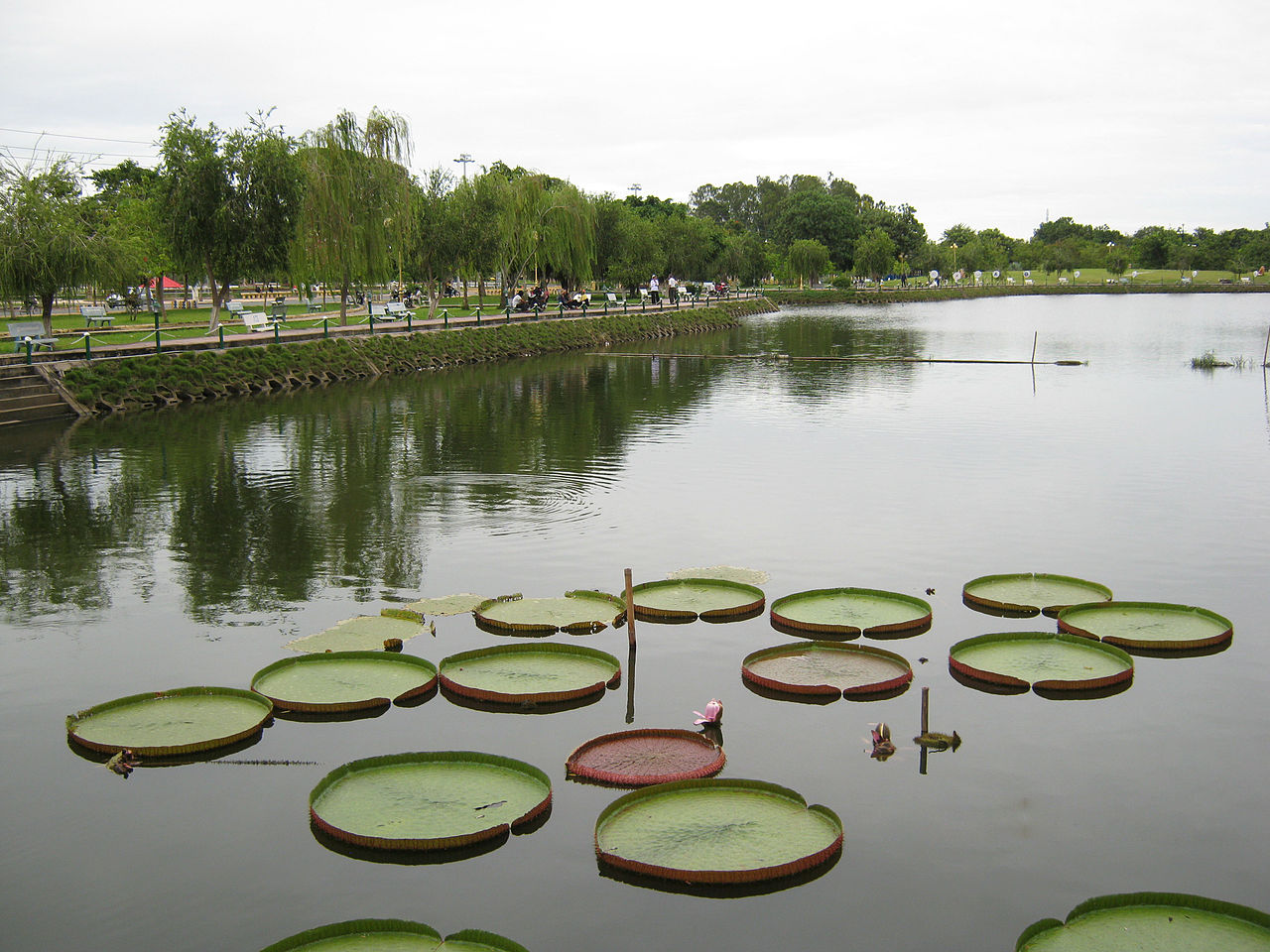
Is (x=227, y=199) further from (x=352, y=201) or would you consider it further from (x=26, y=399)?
(x=26, y=399)

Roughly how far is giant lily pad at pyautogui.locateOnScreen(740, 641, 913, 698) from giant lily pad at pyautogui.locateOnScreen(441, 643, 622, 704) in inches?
52.8

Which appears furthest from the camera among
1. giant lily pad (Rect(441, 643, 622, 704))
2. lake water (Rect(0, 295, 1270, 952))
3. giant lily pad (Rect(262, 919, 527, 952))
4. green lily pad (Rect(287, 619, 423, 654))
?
green lily pad (Rect(287, 619, 423, 654))

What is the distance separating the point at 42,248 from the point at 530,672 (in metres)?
28.1

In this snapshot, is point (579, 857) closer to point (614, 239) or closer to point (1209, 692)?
point (1209, 692)

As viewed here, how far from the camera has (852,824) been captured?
730 centimetres

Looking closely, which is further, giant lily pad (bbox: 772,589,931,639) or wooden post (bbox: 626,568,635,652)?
giant lily pad (bbox: 772,589,931,639)

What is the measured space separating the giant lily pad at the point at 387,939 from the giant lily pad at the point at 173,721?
2.86m

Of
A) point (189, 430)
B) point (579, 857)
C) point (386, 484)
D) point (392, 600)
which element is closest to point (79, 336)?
point (189, 430)

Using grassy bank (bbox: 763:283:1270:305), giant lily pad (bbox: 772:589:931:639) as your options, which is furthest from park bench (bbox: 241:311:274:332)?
grassy bank (bbox: 763:283:1270:305)

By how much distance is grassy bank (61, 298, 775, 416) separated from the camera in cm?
2789

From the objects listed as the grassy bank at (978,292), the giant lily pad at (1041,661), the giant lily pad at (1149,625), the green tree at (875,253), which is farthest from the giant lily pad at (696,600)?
the green tree at (875,253)

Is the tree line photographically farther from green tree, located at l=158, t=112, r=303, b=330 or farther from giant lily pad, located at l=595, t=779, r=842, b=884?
giant lily pad, located at l=595, t=779, r=842, b=884

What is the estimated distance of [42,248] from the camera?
30906 mm

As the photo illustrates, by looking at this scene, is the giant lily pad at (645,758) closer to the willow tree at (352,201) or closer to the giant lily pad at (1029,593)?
the giant lily pad at (1029,593)
